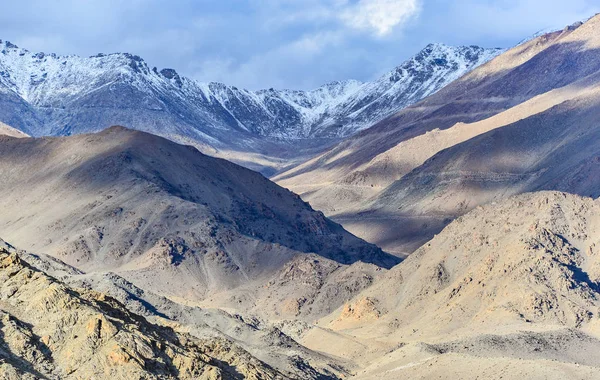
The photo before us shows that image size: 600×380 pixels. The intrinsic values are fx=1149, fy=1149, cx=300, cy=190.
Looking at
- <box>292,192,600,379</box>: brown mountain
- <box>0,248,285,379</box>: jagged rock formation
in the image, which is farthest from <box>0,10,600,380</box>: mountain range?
<box>292,192,600,379</box>: brown mountain

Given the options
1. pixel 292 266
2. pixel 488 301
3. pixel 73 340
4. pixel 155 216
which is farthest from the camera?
pixel 155 216

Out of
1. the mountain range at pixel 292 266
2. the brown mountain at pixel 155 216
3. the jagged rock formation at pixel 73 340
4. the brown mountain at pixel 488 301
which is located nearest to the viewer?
the jagged rock formation at pixel 73 340

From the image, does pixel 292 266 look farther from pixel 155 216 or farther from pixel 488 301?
pixel 488 301

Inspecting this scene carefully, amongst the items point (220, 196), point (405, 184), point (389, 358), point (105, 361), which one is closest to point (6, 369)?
point (105, 361)

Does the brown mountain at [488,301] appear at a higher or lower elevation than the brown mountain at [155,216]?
lower

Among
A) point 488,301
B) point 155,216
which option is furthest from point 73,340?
point 155,216

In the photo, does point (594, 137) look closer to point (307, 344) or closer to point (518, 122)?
point (518, 122)

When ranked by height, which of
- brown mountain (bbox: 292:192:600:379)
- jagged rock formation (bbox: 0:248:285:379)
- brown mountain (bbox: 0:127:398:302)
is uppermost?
brown mountain (bbox: 0:127:398:302)

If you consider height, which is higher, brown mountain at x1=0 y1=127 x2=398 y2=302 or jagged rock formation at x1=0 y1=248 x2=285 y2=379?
brown mountain at x1=0 y1=127 x2=398 y2=302

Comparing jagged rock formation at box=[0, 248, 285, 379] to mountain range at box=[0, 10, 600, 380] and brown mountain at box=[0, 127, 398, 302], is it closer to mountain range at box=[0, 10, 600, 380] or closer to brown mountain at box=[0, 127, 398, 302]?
mountain range at box=[0, 10, 600, 380]

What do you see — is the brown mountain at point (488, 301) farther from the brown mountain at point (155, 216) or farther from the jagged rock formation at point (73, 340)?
the brown mountain at point (155, 216)

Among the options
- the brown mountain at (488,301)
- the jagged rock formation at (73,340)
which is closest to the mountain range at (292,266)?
the jagged rock formation at (73,340)
